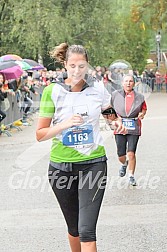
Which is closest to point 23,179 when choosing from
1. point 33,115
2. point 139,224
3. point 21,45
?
point 139,224

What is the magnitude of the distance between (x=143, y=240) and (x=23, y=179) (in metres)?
4.05

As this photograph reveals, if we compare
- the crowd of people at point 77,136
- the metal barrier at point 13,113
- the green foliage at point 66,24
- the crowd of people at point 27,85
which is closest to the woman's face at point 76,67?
the crowd of people at point 77,136

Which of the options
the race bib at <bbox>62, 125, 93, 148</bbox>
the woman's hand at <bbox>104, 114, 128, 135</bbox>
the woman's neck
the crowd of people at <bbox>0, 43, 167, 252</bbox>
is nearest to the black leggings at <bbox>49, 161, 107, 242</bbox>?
the crowd of people at <bbox>0, 43, 167, 252</bbox>

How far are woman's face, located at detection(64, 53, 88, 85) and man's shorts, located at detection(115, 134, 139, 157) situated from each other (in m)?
4.30

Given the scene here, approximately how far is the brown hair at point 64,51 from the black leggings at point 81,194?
814 millimetres

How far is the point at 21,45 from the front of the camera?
38938 millimetres

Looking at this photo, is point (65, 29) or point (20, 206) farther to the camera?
point (65, 29)

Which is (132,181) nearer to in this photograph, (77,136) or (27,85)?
(77,136)

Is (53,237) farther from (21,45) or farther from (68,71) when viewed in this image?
(21,45)

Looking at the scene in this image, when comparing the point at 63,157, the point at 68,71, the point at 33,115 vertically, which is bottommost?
the point at 33,115

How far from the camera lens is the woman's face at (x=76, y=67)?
169 inches

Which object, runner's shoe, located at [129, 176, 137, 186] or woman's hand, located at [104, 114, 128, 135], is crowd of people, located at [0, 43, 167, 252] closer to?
woman's hand, located at [104, 114, 128, 135]

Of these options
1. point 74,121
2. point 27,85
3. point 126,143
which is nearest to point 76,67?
point 74,121

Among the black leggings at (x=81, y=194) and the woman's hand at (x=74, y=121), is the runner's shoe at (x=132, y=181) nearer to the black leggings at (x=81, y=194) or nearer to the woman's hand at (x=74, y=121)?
the black leggings at (x=81, y=194)
